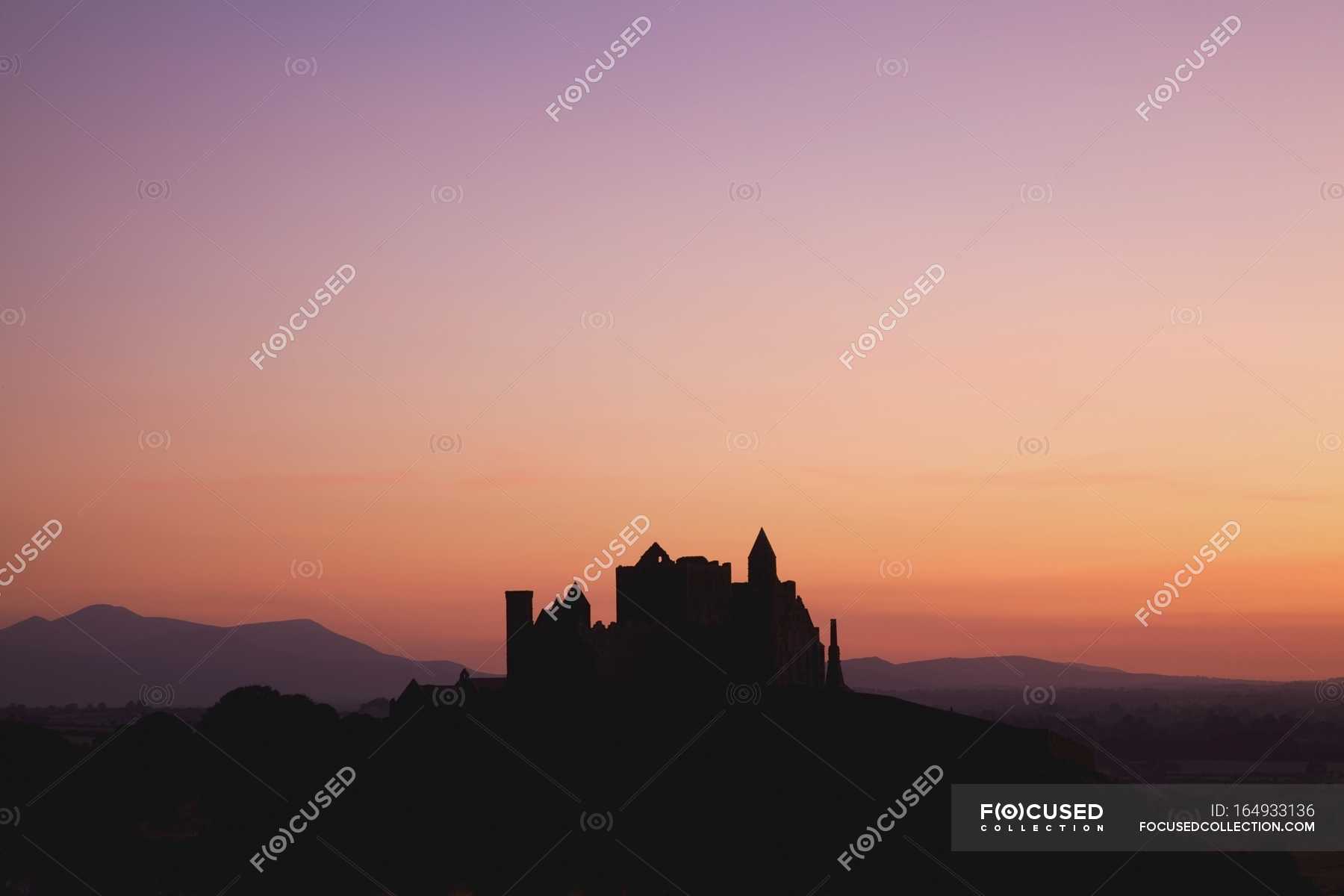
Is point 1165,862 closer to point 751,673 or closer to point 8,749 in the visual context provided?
point 751,673

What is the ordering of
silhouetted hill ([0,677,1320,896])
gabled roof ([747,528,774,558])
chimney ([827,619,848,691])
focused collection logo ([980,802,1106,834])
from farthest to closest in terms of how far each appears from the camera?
1. chimney ([827,619,848,691])
2. gabled roof ([747,528,774,558])
3. silhouetted hill ([0,677,1320,896])
4. focused collection logo ([980,802,1106,834])

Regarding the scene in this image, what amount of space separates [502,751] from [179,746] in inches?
1388

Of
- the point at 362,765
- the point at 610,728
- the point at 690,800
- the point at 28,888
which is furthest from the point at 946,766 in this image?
the point at 28,888

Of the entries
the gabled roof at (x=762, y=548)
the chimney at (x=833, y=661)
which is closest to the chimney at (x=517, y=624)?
the gabled roof at (x=762, y=548)

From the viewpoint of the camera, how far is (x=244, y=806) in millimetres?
69562

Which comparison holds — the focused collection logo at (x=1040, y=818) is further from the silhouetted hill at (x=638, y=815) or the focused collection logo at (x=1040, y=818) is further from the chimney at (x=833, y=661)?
the chimney at (x=833, y=661)

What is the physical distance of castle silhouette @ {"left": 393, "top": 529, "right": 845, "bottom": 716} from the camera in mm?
61250

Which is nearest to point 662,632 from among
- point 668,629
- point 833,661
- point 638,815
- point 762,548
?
point 668,629

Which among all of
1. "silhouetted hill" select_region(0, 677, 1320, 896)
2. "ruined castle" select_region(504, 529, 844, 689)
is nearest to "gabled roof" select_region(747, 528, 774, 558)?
"ruined castle" select_region(504, 529, 844, 689)

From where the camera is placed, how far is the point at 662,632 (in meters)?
64.1

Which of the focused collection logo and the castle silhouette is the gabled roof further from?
the focused collection logo

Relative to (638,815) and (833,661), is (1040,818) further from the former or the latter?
(833,661)

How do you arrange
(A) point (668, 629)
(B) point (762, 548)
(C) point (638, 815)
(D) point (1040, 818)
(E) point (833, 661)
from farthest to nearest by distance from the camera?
(E) point (833, 661)
(A) point (668, 629)
(B) point (762, 548)
(C) point (638, 815)
(D) point (1040, 818)

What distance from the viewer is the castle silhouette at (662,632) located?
201 feet
